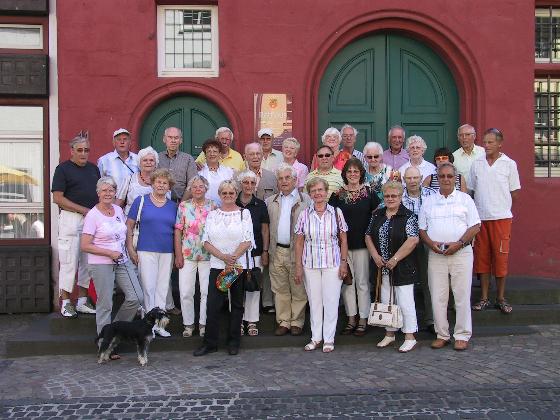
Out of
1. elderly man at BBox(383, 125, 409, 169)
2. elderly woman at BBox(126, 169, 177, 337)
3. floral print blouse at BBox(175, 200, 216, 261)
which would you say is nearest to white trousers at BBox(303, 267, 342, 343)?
floral print blouse at BBox(175, 200, 216, 261)

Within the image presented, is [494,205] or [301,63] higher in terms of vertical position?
[301,63]

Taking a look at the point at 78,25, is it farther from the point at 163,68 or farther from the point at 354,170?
the point at 354,170

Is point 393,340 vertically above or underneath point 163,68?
underneath

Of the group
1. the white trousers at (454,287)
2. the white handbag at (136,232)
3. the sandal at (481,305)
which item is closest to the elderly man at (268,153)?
the white handbag at (136,232)

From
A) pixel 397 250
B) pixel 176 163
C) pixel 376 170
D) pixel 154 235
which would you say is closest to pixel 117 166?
pixel 176 163

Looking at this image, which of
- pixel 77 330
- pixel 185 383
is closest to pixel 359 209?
pixel 185 383

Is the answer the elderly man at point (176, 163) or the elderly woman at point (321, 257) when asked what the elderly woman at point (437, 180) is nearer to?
the elderly woman at point (321, 257)

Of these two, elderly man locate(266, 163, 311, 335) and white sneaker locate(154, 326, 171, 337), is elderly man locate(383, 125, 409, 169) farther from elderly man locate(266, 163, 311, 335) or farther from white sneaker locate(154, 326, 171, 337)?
white sneaker locate(154, 326, 171, 337)

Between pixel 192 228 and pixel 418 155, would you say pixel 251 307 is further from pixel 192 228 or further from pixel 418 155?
pixel 418 155

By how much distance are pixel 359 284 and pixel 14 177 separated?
5067 mm

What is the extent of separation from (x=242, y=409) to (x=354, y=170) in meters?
2.80

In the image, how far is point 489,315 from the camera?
731 centimetres

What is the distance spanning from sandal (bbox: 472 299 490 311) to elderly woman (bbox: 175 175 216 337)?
311cm

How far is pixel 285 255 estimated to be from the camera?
22.5ft
